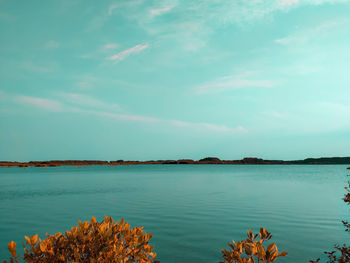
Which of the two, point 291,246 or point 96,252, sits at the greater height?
point 96,252

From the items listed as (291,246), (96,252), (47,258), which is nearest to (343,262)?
(96,252)

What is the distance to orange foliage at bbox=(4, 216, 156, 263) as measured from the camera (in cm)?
523

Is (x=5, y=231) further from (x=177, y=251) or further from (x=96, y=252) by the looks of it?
(x=96, y=252)

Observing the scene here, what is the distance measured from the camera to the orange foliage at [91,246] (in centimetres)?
523

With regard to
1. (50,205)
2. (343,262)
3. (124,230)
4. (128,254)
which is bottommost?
(50,205)

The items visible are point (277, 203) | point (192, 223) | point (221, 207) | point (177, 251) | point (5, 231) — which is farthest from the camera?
point (277, 203)

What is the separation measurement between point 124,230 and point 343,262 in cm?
606

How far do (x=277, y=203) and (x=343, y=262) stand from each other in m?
26.6

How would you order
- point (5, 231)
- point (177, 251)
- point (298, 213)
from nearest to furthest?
1. point (177, 251)
2. point (5, 231)
3. point (298, 213)

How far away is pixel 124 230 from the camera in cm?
580

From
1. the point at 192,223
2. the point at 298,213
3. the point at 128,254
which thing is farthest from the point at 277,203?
the point at 128,254

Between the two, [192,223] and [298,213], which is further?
[298,213]

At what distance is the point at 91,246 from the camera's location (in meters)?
5.49

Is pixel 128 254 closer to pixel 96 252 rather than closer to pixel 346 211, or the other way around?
pixel 96 252
